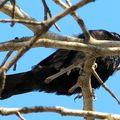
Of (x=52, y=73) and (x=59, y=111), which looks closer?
Answer: (x=59, y=111)

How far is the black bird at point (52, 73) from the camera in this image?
4336mm

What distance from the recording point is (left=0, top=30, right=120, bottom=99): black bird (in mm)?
4336

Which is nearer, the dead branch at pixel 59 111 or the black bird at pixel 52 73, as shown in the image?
the dead branch at pixel 59 111

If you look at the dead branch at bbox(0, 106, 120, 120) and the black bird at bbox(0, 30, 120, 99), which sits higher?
the black bird at bbox(0, 30, 120, 99)

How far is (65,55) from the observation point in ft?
14.1

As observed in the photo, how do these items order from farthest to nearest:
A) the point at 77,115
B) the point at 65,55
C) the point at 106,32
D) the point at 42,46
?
1. the point at 106,32
2. the point at 65,55
3. the point at 42,46
4. the point at 77,115

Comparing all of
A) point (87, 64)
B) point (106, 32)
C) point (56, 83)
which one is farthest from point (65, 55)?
point (87, 64)

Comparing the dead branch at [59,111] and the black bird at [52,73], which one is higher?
the black bird at [52,73]

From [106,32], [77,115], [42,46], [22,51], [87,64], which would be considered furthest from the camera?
[106,32]

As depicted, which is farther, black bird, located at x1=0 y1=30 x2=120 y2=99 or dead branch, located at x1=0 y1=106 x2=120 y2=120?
black bird, located at x1=0 y1=30 x2=120 y2=99

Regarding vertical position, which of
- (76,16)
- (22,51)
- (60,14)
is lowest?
(22,51)

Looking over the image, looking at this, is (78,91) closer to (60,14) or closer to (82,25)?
(82,25)

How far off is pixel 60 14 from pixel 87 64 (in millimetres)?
1542

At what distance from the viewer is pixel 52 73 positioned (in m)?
4.35
